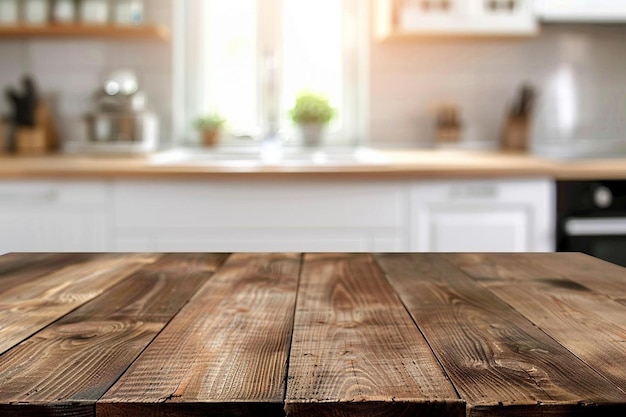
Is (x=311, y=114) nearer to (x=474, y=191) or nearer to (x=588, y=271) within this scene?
(x=474, y=191)

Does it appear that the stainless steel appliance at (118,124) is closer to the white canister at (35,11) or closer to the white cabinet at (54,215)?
the white canister at (35,11)

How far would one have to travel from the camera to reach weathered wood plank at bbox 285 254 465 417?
1.98ft

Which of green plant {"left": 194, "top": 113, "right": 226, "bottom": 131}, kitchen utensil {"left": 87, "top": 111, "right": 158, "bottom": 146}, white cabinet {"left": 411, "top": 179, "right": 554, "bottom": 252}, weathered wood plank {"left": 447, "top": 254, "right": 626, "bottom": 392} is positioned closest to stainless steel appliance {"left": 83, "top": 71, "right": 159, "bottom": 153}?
kitchen utensil {"left": 87, "top": 111, "right": 158, "bottom": 146}

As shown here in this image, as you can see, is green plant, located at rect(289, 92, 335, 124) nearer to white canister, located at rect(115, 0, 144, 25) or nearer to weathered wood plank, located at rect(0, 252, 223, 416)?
white canister, located at rect(115, 0, 144, 25)

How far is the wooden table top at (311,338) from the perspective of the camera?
605mm

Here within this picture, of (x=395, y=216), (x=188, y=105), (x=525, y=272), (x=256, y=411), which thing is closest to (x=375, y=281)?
(x=525, y=272)

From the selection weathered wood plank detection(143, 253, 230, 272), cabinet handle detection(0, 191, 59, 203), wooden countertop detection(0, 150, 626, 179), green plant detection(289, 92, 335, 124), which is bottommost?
weathered wood plank detection(143, 253, 230, 272)

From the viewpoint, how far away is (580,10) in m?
2.92

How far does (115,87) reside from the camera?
3.03 meters

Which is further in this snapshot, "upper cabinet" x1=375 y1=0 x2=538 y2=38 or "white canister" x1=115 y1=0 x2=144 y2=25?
"white canister" x1=115 y1=0 x2=144 y2=25

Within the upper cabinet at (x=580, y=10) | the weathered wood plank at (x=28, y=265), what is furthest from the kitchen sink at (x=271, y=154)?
the weathered wood plank at (x=28, y=265)

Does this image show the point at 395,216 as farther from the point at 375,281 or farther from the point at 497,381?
the point at 497,381

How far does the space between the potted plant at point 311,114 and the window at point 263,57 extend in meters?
0.12

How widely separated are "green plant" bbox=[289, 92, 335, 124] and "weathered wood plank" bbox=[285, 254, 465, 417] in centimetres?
223
